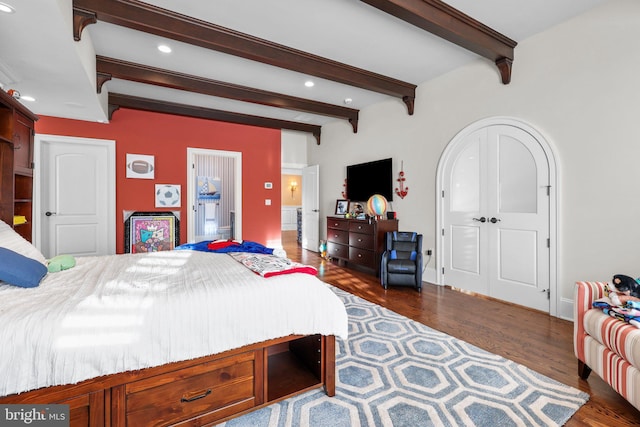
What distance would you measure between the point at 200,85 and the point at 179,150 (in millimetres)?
1681

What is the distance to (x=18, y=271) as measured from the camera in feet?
4.52

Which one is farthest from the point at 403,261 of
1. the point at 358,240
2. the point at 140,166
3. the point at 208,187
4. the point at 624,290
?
the point at 208,187

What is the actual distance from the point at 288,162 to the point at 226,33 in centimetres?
440

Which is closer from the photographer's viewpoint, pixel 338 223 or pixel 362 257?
pixel 362 257

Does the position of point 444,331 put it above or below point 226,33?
below

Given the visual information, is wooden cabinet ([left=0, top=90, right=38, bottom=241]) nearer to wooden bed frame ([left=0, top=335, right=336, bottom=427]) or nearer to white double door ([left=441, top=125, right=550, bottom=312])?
wooden bed frame ([left=0, top=335, right=336, bottom=427])

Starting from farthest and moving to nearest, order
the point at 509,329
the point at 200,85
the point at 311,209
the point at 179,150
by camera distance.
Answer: the point at 311,209
the point at 179,150
the point at 200,85
the point at 509,329

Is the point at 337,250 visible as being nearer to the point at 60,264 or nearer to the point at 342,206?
the point at 342,206

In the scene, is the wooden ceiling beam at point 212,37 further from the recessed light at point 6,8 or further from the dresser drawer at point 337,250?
the dresser drawer at point 337,250

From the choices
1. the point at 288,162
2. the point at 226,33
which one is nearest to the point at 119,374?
the point at 226,33

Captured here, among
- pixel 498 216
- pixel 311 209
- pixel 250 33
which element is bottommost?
pixel 498 216

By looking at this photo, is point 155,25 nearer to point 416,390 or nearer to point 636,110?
point 416,390

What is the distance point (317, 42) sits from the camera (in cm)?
313

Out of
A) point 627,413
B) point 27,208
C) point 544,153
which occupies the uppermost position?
point 544,153
